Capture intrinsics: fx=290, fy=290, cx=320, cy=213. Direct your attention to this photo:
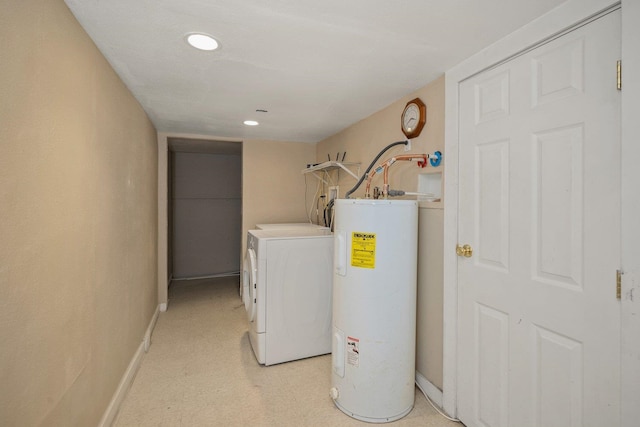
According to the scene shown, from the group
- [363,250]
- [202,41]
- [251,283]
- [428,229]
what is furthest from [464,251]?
[202,41]

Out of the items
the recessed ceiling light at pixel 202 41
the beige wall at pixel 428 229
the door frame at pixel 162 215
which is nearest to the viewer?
the recessed ceiling light at pixel 202 41

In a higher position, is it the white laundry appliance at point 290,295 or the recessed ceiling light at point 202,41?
the recessed ceiling light at point 202,41

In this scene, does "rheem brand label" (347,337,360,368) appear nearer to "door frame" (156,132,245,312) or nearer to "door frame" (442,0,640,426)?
"door frame" (442,0,640,426)

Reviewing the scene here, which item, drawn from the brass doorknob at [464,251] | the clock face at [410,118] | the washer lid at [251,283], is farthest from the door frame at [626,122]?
the washer lid at [251,283]

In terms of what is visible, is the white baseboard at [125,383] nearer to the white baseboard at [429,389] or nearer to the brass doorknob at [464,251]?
the white baseboard at [429,389]

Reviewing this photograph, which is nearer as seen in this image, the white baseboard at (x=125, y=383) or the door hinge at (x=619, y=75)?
the door hinge at (x=619, y=75)

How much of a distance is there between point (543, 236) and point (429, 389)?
4.44 ft

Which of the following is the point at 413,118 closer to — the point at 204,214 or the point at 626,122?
the point at 626,122

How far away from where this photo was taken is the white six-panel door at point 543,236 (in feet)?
3.67

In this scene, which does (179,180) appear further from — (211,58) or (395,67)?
(395,67)

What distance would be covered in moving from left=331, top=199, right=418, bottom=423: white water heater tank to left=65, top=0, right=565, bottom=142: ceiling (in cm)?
85

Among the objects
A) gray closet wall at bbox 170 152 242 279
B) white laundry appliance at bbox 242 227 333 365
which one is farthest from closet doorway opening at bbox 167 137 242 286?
white laundry appliance at bbox 242 227 333 365

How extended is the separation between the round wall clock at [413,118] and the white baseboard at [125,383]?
263cm

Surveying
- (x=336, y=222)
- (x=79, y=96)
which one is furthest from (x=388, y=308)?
(x=79, y=96)
